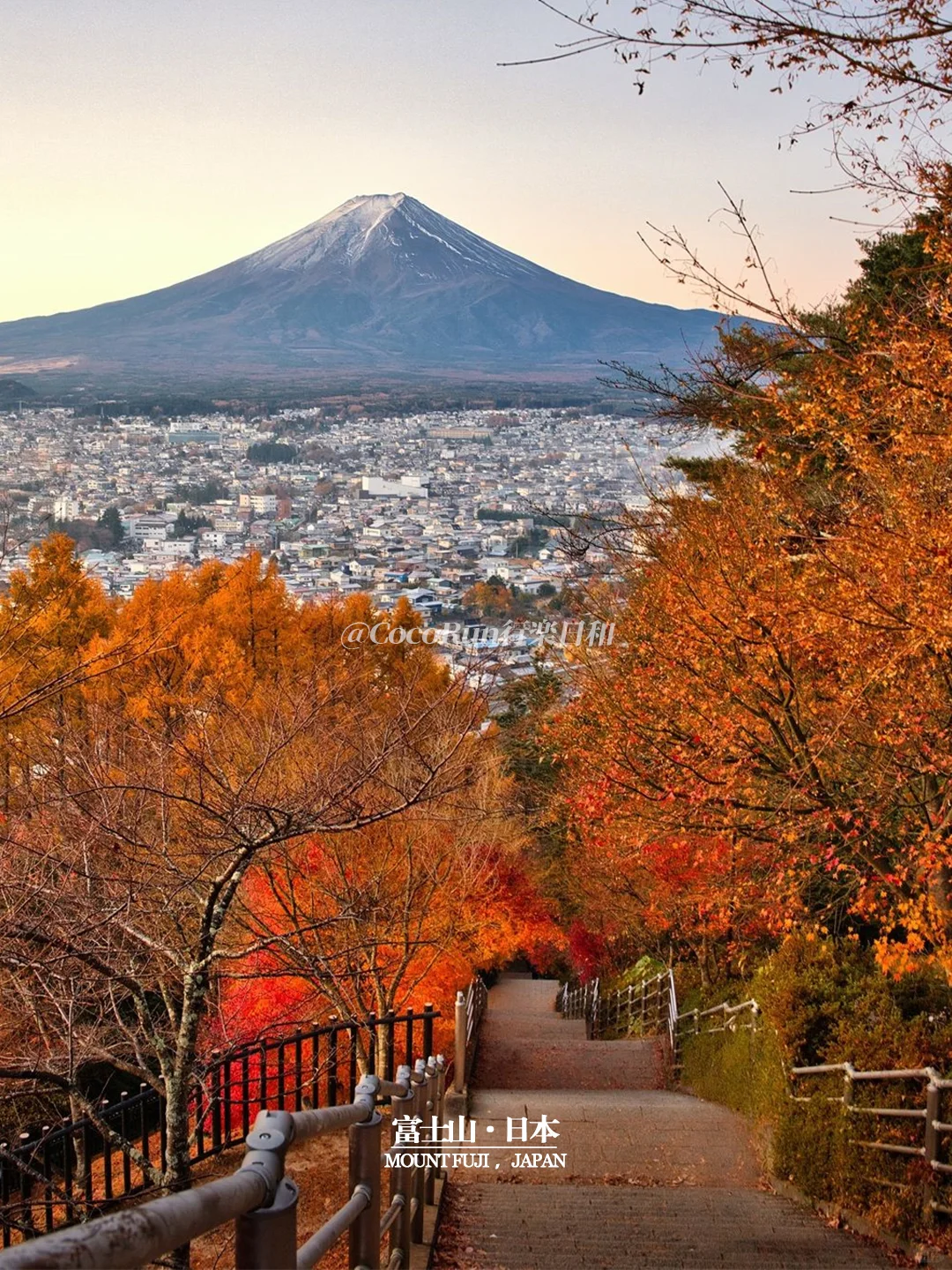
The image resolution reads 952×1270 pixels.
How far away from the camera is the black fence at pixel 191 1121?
493 cm

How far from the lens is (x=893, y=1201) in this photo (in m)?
6.39

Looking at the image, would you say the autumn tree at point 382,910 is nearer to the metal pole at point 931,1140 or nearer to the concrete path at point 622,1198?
the concrete path at point 622,1198

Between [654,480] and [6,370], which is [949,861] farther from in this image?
[6,370]

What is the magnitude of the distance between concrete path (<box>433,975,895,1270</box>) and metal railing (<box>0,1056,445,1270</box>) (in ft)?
7.07

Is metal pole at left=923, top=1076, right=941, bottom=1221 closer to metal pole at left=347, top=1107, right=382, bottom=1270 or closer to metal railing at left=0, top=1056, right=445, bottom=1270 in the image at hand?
metal railing at left=0, top=1056, right=445, bottom=1270

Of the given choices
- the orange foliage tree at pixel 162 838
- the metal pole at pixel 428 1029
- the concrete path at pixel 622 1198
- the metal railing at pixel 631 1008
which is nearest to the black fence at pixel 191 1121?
the metal pole at pixel 428 1029

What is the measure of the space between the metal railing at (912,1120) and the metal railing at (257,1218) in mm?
3786

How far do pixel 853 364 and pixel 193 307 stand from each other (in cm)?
19432

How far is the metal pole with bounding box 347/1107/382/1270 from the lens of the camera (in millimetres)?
3414

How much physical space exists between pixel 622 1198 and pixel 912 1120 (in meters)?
1.92

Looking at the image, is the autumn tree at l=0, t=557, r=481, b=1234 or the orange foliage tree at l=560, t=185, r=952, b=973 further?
the orange foliage tree at l=560, t=185, r=952, b=973

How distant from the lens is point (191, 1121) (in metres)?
10.8

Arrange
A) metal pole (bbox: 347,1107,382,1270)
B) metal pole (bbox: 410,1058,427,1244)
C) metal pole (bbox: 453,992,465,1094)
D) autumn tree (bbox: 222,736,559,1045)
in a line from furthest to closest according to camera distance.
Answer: autumn tree (bbox: 222,736,559,1045) → metal pole (bbox: 453,992,465,1094) → metal pole (bbox: 410,1058,427,1244) → metal pole (bbox: 347,1107,382,1270)

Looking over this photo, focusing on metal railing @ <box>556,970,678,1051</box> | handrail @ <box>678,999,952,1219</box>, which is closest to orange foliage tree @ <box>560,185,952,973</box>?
handrail @ <box>678,999,952,1219</box>
